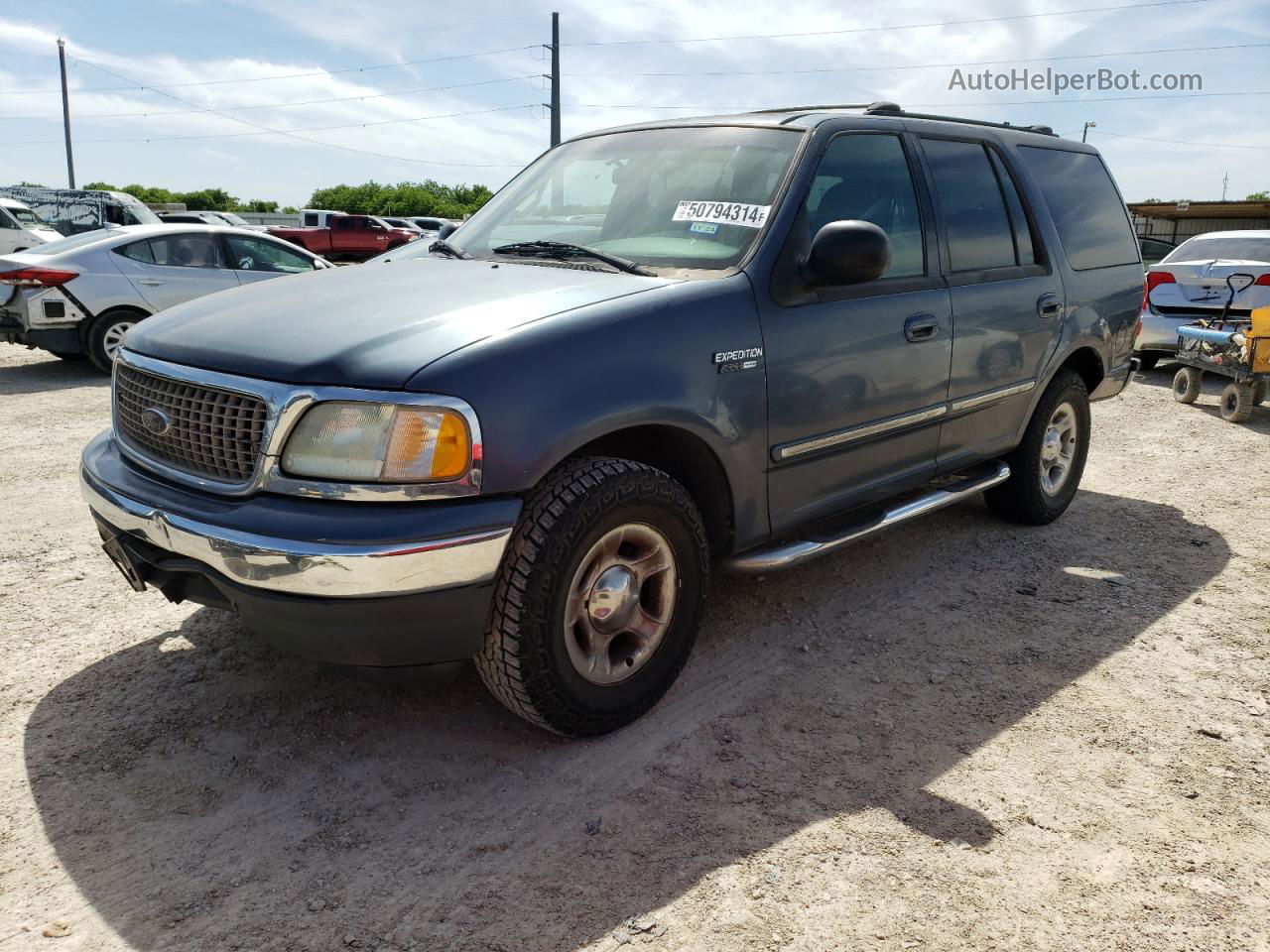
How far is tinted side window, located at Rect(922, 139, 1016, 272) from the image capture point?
4.20 metres

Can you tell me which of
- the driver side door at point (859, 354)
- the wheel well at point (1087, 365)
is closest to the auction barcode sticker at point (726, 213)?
the driver side door at point (859, 354)

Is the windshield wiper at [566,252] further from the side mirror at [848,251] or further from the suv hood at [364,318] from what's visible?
the side mirror at [848,251]

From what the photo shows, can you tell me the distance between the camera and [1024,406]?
4.79m

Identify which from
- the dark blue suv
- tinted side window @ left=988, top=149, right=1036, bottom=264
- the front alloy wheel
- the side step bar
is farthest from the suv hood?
tinted side window @ left=988, top=149, right=1036, bottom=264

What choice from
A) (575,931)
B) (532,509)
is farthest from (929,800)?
(532,509)

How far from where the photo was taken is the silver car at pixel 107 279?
8.98m

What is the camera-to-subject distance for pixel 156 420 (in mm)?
2881

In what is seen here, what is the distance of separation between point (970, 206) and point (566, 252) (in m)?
1.97

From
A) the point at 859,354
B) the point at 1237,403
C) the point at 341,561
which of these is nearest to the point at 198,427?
the point at 341,561

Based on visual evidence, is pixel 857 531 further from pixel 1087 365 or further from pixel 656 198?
pixel 1087 365

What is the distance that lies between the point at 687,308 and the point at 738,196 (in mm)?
674

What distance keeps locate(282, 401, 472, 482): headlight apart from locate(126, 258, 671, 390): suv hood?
85 millimetres

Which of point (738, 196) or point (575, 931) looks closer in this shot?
point (575, 931)

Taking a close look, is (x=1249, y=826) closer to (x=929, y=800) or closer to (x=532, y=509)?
(x=929, y=800)
